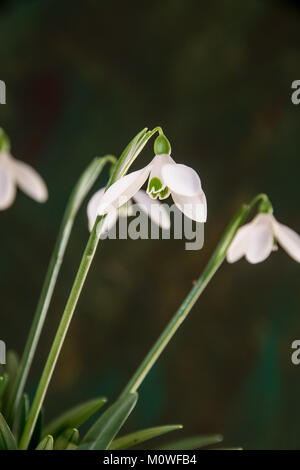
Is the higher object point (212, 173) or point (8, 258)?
point (212, 173)

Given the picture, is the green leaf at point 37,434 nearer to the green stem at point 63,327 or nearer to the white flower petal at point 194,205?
the green stem at point 63,327

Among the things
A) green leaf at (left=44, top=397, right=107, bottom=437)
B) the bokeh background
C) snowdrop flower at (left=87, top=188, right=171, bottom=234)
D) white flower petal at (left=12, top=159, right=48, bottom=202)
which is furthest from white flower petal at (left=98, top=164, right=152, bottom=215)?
the bokeh background

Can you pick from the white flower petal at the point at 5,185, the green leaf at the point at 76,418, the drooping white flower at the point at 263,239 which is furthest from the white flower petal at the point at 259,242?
the white flower petal at the point at 5,185

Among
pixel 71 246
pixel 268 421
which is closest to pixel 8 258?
pixel 71 246

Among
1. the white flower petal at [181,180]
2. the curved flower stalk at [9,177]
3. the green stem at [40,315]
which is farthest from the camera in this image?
the curved flower stalk at [9,177]

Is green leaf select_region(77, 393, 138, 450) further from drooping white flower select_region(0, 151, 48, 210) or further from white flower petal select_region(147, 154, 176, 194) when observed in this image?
drooping white flower select_region(0, 151, 48, 210)

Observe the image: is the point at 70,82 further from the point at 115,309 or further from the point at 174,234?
the point at 115,309

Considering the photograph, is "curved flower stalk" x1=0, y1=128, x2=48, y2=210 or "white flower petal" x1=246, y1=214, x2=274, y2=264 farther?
"curved flower stalk" x1=0, y1=128, x2=48, y2=210
